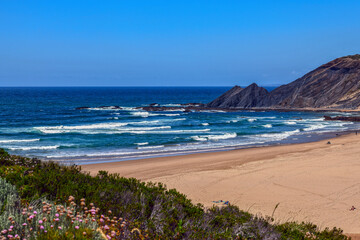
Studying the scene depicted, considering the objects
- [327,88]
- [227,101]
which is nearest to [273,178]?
[227,101]

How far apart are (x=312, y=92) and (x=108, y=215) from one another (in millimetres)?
77810

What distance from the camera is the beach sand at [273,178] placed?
1216 centimetres

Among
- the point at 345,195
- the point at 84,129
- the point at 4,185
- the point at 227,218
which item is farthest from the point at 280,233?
the point at 84,129

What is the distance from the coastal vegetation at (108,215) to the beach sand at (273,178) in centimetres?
335

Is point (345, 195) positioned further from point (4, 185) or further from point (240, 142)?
point (240, 142)

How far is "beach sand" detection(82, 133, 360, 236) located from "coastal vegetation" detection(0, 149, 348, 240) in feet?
11.0

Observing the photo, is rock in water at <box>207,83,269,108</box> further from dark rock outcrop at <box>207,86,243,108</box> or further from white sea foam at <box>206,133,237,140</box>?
white sea foam at <box>206,133,237,140</box>

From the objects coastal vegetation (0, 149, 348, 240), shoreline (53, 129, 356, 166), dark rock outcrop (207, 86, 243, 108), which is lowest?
shoreline (53, 129, 356, 166)

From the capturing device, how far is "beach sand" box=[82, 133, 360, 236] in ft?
39.9

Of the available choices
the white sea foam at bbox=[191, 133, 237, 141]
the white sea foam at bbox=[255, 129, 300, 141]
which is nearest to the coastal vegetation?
the white sea foam at bbox=[191, 133, 237, 141]

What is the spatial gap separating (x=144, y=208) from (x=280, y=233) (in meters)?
2.70

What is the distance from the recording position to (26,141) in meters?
31.7

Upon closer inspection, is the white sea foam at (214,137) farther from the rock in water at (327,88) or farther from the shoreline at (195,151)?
the rock in water at (327,88)

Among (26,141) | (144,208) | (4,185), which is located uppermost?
(4,185)
